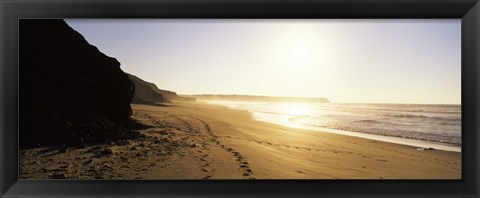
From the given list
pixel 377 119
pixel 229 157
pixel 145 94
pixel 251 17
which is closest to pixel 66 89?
pixel 145 94

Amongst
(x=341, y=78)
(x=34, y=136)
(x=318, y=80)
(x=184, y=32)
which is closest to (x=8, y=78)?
(x=34, y=136)

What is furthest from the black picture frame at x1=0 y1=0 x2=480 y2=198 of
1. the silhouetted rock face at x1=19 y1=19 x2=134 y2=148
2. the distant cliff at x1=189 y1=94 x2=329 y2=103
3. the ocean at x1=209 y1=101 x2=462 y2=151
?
→ the distant cliff at x1=189 y1=94 x2=329 y2=103

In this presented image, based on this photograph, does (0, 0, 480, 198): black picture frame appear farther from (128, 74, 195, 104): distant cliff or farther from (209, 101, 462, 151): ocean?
(128, 74, 195, 104): distant cliff

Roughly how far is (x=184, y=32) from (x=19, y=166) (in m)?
1.49

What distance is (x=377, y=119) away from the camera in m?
3.23

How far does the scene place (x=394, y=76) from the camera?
8.93 ft

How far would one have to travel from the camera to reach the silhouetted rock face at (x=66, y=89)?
2.32 meters

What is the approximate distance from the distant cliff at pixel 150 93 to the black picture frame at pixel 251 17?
74 cm

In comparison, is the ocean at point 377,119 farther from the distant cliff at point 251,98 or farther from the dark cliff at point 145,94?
the dark cliff at point 145,94

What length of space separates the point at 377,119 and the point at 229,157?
1.60 meters

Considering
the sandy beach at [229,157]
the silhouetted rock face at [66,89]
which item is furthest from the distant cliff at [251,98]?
the silhouetted rock face at [66,89]

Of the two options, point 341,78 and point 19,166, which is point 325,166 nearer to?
point 341,78

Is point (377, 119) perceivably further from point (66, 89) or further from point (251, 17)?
point (66, 89)

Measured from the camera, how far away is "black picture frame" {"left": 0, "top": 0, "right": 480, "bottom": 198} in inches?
82.5
